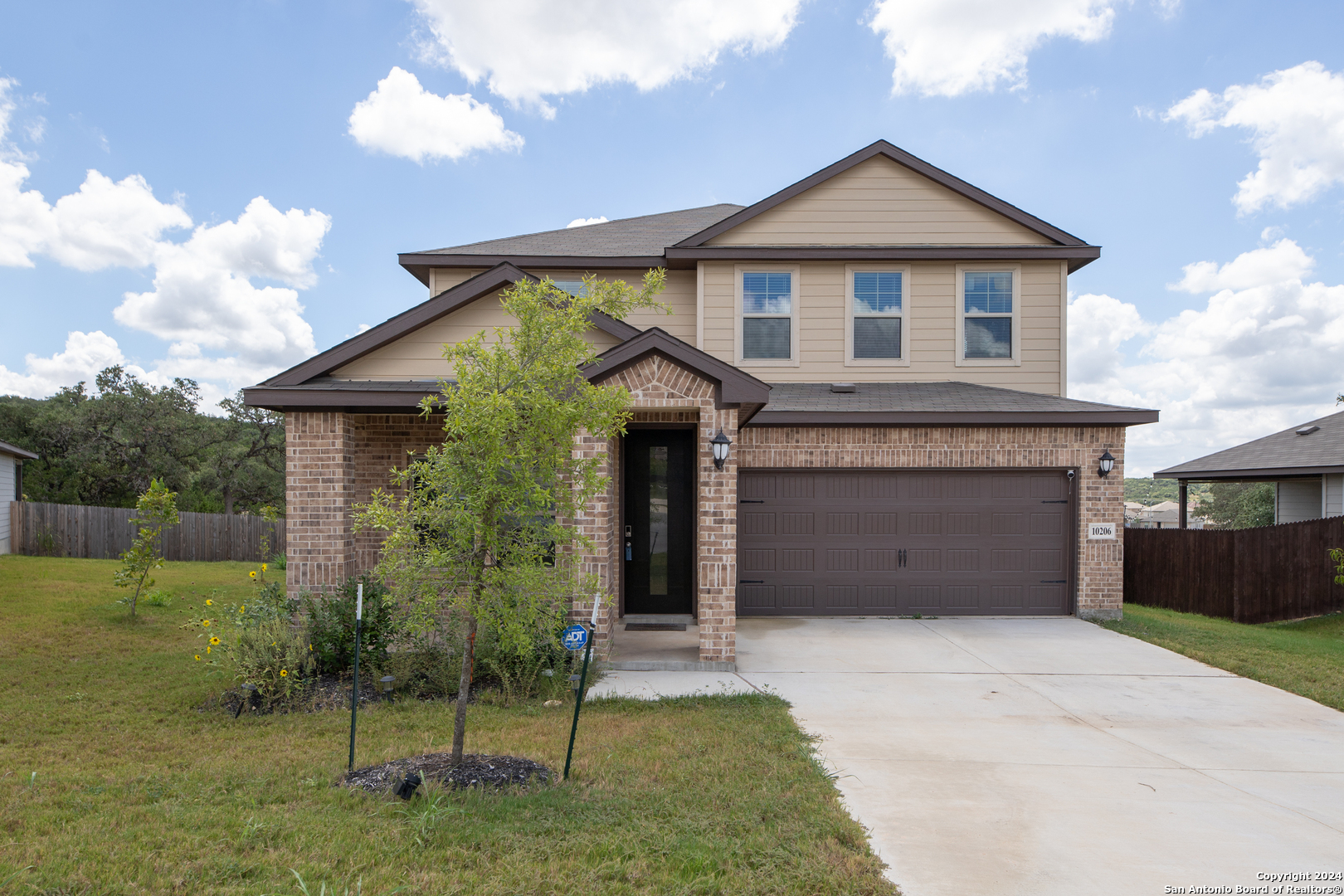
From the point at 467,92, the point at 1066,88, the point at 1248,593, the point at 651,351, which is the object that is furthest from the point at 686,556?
the point at 467,92

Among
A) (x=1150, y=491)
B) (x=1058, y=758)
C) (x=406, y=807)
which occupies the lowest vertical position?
(x=1058, y=758)

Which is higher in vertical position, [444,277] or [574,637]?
[444,277]

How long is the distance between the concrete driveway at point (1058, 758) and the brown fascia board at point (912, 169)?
6.39m

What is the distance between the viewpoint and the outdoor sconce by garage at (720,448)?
7.64 metres

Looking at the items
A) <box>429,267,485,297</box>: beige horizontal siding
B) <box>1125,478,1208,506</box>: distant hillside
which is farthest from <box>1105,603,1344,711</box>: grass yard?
<box>1125,478,1208,506</box>: distant hillside

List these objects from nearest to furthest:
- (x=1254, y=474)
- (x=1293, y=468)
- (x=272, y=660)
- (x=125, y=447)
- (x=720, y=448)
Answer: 1. (x=272, y=660)
2. (x=720, y=448)
3. (x=1293, y=468)
4. (x=1254, y=474)
5. (x=125, y=447)

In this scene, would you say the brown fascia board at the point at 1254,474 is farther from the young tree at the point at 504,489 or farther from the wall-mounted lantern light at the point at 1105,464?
the young tree at the point at 504,489

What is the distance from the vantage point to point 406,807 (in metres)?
4.21

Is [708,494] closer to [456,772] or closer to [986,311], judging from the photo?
[456,772]

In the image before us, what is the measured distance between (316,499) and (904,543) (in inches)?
314

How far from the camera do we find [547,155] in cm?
1728

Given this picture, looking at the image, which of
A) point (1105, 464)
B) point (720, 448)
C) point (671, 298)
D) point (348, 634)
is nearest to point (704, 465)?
point (720, 448)

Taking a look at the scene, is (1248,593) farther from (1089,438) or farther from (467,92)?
(467,92)

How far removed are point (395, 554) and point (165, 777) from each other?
79.5 inches
